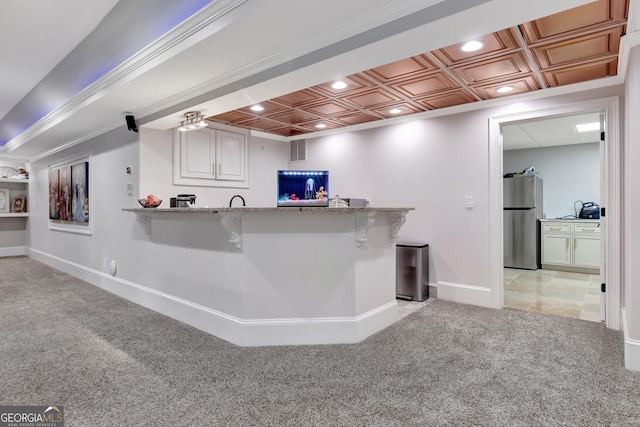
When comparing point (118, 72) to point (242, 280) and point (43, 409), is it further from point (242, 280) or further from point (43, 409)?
point (43, 409)

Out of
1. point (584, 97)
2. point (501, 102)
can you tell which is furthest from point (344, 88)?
point (584, 97)

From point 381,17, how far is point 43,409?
2849 millimetres

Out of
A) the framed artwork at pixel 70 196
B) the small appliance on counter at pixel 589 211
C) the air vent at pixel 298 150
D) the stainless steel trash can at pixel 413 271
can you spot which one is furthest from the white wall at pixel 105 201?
the small appliance on counter at pixel 589 211

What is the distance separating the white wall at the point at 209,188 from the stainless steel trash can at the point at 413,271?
7.44ft

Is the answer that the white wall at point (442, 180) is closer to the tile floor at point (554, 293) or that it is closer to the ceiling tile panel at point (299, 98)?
the tile floor at point (554, 293)

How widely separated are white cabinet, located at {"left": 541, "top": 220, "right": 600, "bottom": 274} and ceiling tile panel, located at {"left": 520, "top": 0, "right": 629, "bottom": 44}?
4669 millimetres

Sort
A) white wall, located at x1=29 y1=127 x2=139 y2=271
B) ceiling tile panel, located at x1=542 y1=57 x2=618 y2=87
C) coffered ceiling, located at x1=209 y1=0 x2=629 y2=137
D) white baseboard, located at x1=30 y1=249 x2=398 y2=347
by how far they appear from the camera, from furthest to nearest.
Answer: white wall, located at x1=29 y1=127 x2=139 y2=271 < ceiling tile panel, located at x1=542 y1=57 x2=618 y2=87 < white baseboard, located at x1=30 y1=249 x2=398 y2=347 < coffered ceiling, located at x1=209 y1=0 x2=629 y2=137

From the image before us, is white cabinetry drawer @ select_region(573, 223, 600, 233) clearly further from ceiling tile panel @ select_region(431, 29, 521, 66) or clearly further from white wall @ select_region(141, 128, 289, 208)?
white wall @ select_region(141, 128, 289, 208)

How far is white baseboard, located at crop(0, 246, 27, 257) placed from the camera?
7500 millimetres

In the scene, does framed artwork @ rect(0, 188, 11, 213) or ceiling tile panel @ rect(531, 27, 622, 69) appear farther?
framed artwork @ rect(0, 188, 11, 213)

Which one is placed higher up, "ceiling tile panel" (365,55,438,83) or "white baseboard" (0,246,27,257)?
"ceiling tile panel" (365,55,438,83)

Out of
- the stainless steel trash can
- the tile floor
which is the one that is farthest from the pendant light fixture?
the tile floor

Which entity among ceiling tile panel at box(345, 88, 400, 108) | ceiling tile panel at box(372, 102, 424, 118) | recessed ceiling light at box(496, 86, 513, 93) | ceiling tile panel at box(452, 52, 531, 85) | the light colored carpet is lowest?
the light colored carpet

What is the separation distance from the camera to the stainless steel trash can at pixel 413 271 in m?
3.95
